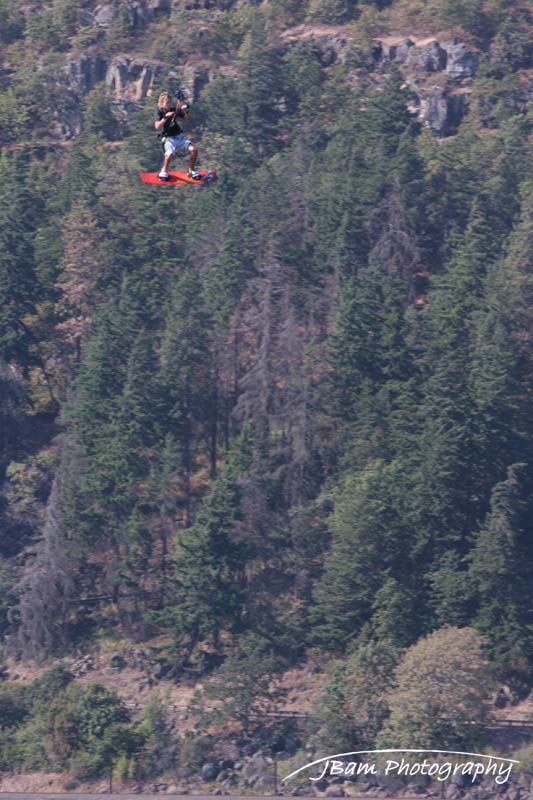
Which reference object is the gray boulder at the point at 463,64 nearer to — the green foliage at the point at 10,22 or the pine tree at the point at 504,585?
the green foliage at the point at 10,22

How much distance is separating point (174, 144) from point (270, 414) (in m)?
35.1

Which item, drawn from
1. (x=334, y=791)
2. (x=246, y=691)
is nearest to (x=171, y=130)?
(x=334, y=791)

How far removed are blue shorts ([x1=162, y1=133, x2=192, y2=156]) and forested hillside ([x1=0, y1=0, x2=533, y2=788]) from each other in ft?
87.2

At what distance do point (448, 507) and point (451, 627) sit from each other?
5.27 m

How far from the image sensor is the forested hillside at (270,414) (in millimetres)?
58531

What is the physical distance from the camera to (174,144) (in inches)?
1278

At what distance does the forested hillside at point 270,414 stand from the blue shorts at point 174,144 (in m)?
26.6

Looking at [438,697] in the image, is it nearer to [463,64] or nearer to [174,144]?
[174,144]

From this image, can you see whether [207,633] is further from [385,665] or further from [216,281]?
[216,281]

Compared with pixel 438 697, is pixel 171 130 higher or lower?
higher

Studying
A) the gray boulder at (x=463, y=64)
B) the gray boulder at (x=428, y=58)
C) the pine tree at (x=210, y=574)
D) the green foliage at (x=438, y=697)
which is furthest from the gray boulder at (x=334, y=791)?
the gray boulder at (x=428, y=58)

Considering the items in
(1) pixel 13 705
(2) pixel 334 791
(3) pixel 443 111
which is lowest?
(1) pixel 13 705

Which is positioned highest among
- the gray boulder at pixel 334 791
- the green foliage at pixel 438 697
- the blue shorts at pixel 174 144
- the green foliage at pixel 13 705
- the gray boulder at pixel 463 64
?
the blue shorts at pixel 174 144

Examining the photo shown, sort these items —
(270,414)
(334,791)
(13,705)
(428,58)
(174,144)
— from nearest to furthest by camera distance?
1. (174,144)
2. (334,791)
3. (13,705)
4. (270,414)
5. (428,58)
